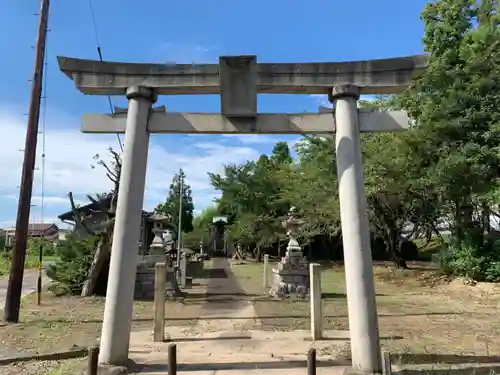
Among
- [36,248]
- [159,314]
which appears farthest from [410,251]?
[36,248]

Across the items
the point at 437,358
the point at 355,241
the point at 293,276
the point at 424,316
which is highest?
the point at 355,241

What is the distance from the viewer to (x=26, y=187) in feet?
32.4

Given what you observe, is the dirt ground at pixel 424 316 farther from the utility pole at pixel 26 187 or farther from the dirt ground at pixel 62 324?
the utility pole at pixel 26 187

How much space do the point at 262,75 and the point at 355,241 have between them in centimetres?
268

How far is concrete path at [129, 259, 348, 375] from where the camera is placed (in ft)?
20.3

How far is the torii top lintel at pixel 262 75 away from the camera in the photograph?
254 inches

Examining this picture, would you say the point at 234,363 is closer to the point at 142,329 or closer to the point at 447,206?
the point at 142,329

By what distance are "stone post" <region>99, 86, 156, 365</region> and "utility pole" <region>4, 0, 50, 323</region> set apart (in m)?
4.74

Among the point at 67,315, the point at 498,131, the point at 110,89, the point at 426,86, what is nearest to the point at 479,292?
the point at 498,131

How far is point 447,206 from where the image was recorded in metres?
22.0

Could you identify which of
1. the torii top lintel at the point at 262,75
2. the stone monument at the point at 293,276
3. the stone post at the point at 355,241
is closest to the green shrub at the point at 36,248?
the stone monument at the point at 293,276

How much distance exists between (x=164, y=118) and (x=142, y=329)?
496cm

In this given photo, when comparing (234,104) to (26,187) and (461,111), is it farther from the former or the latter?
(461,111)

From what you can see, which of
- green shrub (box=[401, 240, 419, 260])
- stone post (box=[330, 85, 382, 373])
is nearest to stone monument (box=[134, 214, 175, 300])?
stone post (box=[330, 85, 382, 373])
